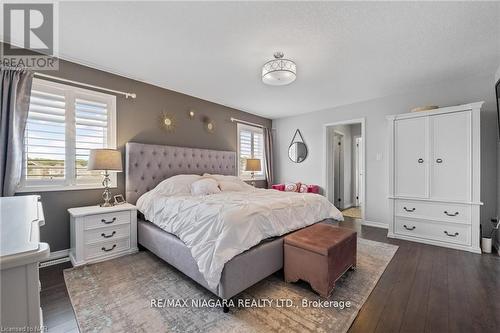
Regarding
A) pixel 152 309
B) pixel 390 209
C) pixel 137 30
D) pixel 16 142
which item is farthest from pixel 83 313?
pixel 390 209

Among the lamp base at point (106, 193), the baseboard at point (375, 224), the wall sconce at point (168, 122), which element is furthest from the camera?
the baseboard at point (375, 224)

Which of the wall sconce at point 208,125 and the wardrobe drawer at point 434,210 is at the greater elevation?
the wall sconce at point 208,125

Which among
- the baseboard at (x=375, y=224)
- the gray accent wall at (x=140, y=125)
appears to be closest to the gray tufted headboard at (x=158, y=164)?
the gray accent wall at (x=140, y=125)

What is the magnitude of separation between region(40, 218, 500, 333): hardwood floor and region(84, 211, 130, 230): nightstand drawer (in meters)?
0.54

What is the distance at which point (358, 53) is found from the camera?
2549 millimetres

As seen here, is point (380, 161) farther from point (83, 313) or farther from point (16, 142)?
point (16, 142)

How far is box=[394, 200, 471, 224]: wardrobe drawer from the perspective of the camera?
2.97 metres

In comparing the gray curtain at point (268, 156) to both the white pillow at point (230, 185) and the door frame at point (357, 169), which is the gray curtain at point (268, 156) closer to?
the white pillow at point (230, 185)

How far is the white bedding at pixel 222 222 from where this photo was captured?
1.74 meters

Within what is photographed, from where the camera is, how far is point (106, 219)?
2590 mm

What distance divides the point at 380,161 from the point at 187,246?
3.87 m

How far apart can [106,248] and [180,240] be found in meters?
1.13

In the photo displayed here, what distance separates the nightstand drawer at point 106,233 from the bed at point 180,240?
18 cm

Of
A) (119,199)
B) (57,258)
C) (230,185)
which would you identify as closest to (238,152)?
(230,185)
